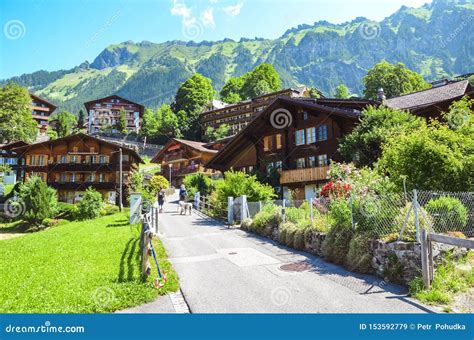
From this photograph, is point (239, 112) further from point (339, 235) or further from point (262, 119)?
point (339, 235)

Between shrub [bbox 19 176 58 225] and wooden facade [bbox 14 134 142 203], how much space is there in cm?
1519

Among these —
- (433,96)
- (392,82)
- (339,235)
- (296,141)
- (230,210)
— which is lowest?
(339,235)

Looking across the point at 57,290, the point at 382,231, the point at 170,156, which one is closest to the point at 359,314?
the point at 382,231

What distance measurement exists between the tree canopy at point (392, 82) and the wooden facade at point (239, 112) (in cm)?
1450

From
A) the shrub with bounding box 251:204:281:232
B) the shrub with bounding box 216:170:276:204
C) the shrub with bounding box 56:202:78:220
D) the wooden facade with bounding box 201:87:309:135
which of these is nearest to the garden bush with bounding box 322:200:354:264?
the shrub with bounding box 251:204:281:232

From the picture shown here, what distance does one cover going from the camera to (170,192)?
49844 millimetres

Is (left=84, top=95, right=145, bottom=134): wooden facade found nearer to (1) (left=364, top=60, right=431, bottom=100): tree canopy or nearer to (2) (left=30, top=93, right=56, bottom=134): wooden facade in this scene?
(2) (left=30, top=93, right=56, bottom=134): wooden facade

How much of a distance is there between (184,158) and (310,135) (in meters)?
32.9

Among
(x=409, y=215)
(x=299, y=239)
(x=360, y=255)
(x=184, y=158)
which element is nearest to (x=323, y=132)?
(x=299, y=239)

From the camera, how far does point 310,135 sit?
29125mm

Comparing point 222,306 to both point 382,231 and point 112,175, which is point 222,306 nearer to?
point 382,231
